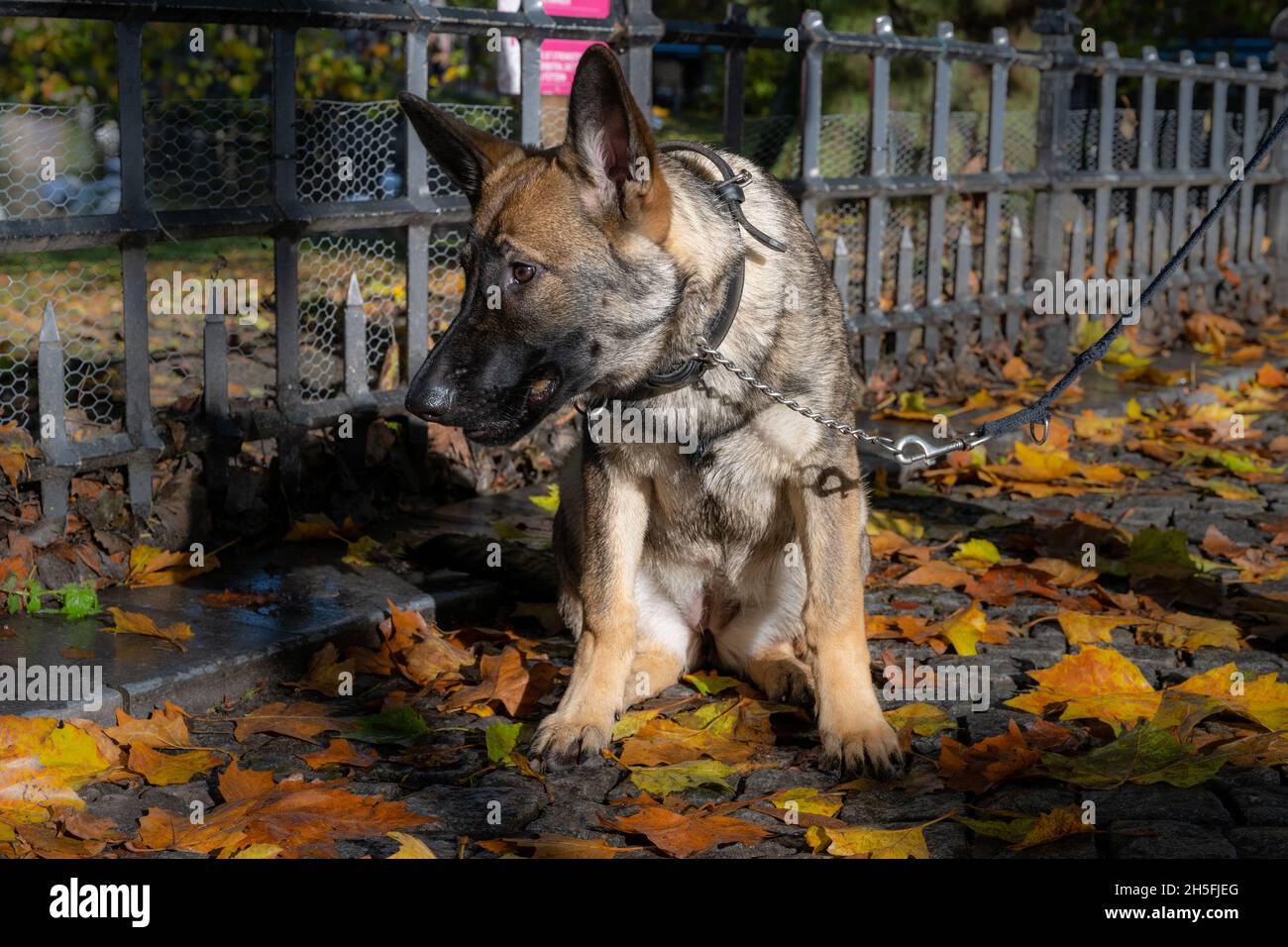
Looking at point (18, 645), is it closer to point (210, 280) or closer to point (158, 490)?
point (158, 490)

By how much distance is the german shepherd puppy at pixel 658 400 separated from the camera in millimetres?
3549

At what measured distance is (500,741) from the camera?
12.4 ft

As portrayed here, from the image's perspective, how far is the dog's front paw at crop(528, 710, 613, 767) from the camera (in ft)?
12.3

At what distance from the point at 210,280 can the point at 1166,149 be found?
7.51m

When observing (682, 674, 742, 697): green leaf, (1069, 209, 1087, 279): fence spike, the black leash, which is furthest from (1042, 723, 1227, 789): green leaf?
(1069, 209, 1087, 279): fence spike

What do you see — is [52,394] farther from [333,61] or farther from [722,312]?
[333,61]

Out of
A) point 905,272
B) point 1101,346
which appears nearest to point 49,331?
point 1101,346

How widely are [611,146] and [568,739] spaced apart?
1478mm

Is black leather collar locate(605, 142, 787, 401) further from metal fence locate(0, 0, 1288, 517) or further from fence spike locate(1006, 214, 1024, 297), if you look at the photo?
fence spike locate(1006, 214, 1024, 297)

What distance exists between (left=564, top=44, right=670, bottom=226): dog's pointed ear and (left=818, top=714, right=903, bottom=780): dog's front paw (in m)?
1.37

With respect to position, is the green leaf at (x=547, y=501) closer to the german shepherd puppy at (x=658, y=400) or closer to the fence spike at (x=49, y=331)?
the german shepherd puppy at (x=658, y=400)

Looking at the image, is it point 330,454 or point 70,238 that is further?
point 330,454
